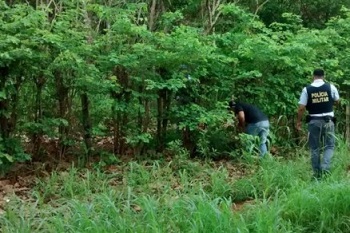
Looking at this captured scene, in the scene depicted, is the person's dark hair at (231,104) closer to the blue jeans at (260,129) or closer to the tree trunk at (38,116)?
the blue jeans at (260,129)

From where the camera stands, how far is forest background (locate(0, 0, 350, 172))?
25.2 feet

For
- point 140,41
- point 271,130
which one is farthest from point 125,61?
point 271,130

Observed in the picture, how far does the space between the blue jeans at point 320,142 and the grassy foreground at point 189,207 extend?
0.27 metres

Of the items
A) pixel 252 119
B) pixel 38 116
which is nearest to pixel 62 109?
pixel 38 116

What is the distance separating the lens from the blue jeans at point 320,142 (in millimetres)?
7406

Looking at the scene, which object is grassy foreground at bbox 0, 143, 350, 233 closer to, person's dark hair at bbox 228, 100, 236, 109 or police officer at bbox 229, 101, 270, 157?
police officer at bbox 229, 101, 270, 157

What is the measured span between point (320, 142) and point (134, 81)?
3.15 meters

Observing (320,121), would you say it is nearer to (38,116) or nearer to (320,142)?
(320,142)

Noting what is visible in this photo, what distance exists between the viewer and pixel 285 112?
10352 mm

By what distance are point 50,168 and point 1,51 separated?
2001mm

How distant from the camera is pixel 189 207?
496 cm

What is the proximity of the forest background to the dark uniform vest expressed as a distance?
5.51 ft

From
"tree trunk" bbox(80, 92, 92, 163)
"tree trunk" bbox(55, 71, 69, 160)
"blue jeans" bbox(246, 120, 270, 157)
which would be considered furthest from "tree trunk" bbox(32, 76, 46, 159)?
"blue jeans" bbox(246, 120, 270, 157)

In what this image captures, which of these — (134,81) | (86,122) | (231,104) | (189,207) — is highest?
(134,81)
